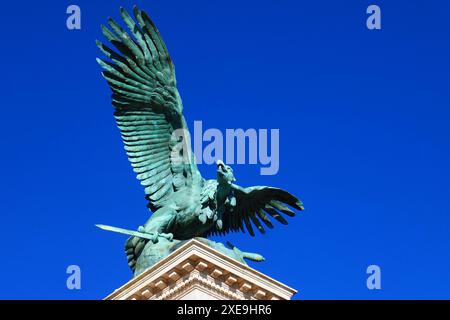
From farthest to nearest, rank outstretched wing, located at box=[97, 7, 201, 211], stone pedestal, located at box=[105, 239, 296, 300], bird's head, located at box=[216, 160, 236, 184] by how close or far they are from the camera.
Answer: outstretched wing, located at box=[97, 7, 201, 211], bird's head, located at box=[216, 160, 236, 184], stone pedestal, located at box=[105, 239, 296, 300]

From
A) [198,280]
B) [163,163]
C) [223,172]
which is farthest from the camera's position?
[163,163]

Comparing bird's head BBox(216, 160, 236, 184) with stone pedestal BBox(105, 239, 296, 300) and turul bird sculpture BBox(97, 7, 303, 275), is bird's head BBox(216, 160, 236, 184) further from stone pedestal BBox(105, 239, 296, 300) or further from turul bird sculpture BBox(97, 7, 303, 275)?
stone pedestal BBox(105, 239, 296, 300)

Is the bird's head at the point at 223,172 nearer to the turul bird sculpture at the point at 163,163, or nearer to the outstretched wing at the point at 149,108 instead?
the turul bird sculpture at the point at 163,163

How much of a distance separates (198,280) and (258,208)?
17.4 feet

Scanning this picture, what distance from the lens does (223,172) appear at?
139ft

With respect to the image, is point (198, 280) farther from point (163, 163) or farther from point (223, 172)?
point (163, 163)

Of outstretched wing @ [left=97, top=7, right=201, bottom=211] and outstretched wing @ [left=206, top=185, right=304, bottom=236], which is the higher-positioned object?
outstretched wing @ [left=97, top=7, right=201, bottom=211]

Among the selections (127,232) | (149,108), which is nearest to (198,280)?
(127,232)

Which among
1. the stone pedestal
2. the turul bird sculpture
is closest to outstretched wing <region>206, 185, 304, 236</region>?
the turul bird sculpture

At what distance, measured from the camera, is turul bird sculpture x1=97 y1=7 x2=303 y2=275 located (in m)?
42.9

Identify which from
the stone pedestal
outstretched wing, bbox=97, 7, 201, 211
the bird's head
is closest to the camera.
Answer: the stone pedestal
